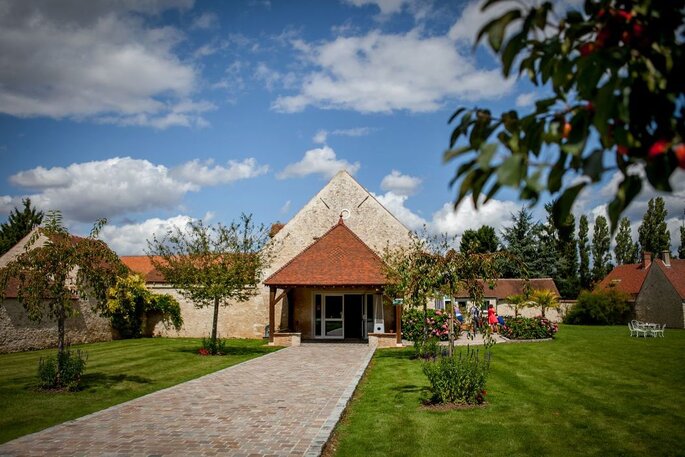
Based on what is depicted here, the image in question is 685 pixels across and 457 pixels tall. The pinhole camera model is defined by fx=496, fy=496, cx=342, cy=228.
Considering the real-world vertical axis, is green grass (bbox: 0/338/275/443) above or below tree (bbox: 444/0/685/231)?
below

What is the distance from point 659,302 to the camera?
36406 millimetres

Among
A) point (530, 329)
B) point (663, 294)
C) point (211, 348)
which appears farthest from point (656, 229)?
point (211, 348)

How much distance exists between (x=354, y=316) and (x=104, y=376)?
43.7 ft

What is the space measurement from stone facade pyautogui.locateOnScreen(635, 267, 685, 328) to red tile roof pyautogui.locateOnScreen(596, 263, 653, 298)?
2001 millimetres

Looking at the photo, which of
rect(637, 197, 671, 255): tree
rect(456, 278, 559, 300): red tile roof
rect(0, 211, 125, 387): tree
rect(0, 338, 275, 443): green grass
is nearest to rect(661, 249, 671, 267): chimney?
rect(456, 278, 559, 300): red tile roof

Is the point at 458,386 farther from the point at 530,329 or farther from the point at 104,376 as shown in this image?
the point at 530,329

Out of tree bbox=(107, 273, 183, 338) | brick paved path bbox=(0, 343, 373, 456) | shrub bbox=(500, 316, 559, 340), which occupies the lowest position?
brick paved path bbox=(0, 343, 373, 456)

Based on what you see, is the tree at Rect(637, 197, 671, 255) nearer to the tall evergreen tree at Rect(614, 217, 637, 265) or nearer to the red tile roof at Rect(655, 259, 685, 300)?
the tall evergreen tree at Rect(614, 217, 637, 265)

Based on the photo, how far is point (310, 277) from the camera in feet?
75.6

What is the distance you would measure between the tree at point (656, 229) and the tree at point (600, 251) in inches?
153

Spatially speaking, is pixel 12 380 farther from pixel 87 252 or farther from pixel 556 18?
pixel 556 18

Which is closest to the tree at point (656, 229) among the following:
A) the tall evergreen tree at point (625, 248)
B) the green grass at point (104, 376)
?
the tall evergreen tree at point (625, 248)

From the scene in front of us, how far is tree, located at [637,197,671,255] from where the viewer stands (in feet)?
179

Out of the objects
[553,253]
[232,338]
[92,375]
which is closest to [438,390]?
[92,375]
